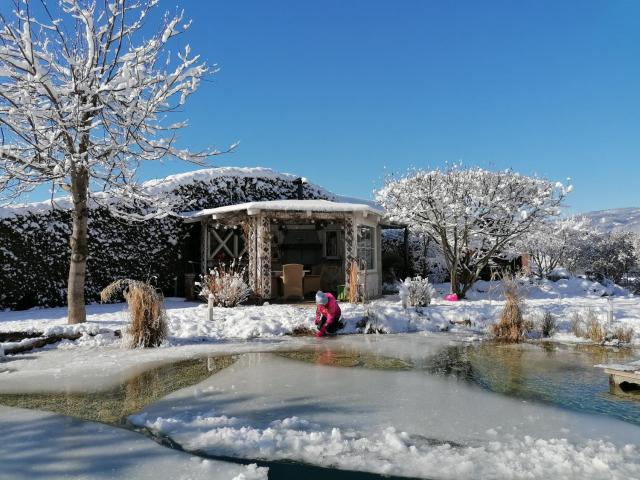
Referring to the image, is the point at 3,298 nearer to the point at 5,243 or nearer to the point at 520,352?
the point at 5,243

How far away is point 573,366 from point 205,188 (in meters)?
12.1

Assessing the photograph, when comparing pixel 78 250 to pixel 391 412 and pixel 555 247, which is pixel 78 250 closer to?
pixel 391 412

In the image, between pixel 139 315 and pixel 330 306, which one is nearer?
pixel 139 315

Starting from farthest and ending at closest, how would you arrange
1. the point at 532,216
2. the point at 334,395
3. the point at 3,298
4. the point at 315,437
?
the point at 532,216, the point at 3,298, the point at 334,395, the point at 315,437

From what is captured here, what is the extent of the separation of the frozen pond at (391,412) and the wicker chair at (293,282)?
17.8ft

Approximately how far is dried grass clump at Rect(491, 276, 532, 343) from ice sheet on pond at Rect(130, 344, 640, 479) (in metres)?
3.41

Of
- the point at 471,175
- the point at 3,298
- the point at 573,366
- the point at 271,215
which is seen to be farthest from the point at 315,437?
the point at 471,175

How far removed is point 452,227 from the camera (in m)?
13.0

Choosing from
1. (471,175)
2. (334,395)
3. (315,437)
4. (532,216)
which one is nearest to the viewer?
(315,437)

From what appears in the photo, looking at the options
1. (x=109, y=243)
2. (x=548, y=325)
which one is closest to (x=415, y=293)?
(x=548, y=325)

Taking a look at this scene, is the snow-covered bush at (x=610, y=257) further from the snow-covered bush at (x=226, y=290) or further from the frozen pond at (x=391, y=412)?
the snow-covered bush at (x=226, y=290)

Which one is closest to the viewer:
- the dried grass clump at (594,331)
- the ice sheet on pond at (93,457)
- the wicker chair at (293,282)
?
the ice sheet on pond at (93,457)

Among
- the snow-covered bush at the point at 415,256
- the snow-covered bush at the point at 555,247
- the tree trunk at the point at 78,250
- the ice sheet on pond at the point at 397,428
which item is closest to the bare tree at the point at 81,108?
the tree trunk at the point at 78,250

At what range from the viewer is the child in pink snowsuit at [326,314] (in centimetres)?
859
